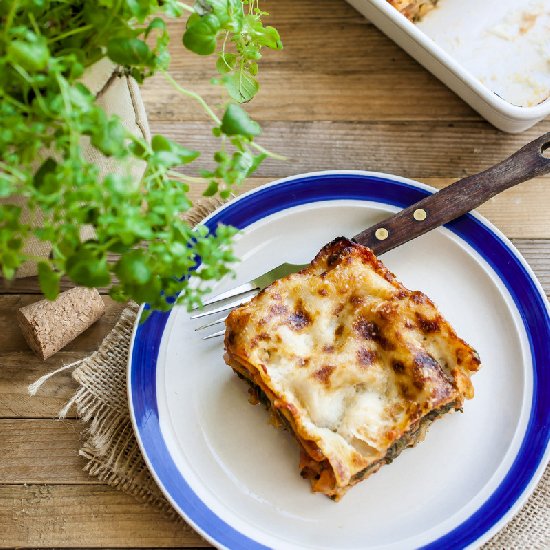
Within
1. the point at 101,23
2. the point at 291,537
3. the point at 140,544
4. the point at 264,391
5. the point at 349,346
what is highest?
the point at 101,23

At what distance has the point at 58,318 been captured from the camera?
5.97ft

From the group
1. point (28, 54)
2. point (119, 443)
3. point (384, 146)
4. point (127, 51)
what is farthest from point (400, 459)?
point (28, 54)

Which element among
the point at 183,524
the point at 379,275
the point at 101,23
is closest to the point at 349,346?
the point at 379,275

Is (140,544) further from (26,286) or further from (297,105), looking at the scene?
(297,105)

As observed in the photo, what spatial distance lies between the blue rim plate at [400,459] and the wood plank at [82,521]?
13 cm

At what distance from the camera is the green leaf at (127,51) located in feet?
3.93

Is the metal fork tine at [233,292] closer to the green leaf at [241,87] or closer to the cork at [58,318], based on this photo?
the cork at [58,318]

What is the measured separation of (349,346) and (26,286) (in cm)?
86

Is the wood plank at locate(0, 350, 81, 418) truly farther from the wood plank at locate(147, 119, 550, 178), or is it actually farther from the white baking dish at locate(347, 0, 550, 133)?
the white baking dish at locate(347, 0, 550, 133)

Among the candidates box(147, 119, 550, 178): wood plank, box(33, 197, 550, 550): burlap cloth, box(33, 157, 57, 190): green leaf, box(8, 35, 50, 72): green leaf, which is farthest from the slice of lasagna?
box(8, 35, 50, 72): green leaf

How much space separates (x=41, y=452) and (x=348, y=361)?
0.77m

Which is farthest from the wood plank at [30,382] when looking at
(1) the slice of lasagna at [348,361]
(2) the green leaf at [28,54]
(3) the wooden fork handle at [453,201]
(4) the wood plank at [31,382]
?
(2) the green leaf at [28,54]

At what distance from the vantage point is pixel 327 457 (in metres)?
1.48

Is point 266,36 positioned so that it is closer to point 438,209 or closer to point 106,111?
point 106,111
